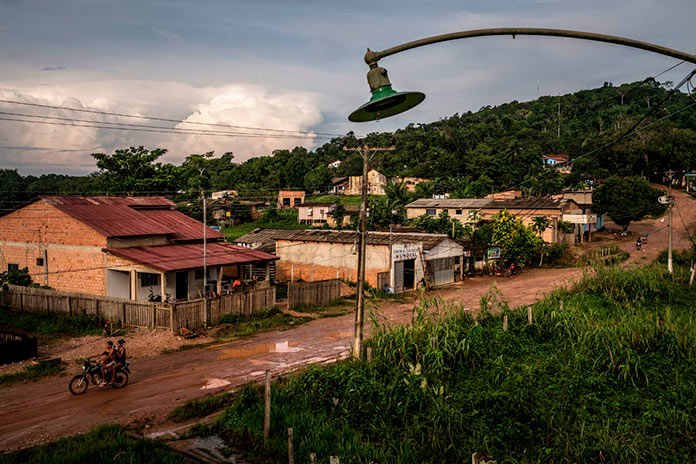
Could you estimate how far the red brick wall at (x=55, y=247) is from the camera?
23.7 m

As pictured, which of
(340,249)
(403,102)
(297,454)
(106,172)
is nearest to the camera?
(403,102)

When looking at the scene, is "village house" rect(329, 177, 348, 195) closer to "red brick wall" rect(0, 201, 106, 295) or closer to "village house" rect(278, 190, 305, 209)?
"village house" rect(278, 190, 305, 209)

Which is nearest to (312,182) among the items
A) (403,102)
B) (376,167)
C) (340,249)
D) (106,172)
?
(376,167)

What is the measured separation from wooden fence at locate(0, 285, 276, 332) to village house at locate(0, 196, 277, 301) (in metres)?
1.55

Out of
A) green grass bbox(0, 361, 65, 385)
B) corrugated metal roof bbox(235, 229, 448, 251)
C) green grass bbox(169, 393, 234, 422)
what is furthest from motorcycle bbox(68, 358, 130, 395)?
corrugated metal roof bbox(235, 229, 448, 251)

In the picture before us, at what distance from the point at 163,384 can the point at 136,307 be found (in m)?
7.05

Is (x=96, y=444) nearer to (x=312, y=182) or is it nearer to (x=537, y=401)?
(x=537, y=401)

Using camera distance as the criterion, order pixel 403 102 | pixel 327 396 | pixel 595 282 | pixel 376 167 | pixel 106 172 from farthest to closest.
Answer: pixel 376 167, pixel 106 172, pixel 595 282, pixel 327 396, pixel 403 102

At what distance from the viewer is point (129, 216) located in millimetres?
26891

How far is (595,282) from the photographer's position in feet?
74.0

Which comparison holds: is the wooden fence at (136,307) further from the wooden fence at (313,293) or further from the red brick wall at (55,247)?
the wooden fence at (313,293)

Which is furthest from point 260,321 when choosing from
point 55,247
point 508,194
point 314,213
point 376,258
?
point 508,194

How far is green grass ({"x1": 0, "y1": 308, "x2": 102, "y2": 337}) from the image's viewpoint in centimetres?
1962

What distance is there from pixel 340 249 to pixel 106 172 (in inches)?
1273
